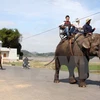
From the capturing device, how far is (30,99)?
8.19 metres

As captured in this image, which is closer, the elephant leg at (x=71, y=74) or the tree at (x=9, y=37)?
the elephant leg at (x=71, y=74)

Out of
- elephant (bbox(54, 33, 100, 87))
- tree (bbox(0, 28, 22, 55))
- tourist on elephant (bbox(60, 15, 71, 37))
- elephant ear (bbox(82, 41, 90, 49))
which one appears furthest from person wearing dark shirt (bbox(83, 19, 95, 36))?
tree (bbox(0, 28, 22, 55))

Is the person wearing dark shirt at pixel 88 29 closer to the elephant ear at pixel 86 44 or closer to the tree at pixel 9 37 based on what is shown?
the elephant ear at pixel 86 44

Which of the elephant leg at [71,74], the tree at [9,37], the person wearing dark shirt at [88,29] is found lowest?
the elephant leg at [71,74]

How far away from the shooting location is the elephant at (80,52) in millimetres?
10969

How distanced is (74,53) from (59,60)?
162 cm

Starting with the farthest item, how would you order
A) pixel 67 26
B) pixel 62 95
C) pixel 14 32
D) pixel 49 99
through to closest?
pixel 14 32 → pixel 67 26 → pixel 62 95 → pixel 49 99

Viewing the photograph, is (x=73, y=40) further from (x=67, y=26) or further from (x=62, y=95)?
(x=62, y=95)

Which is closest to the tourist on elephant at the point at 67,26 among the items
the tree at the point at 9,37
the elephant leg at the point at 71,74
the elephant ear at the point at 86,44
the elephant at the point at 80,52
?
the elephant at the point at 80,52

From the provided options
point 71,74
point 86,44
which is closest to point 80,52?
point 86,44

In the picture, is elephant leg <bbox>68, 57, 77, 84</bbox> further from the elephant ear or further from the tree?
the tree

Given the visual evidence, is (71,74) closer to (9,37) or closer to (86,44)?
(86,44)

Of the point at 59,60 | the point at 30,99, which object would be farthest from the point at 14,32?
the point at 30,99

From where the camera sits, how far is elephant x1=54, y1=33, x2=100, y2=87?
10969 mm
